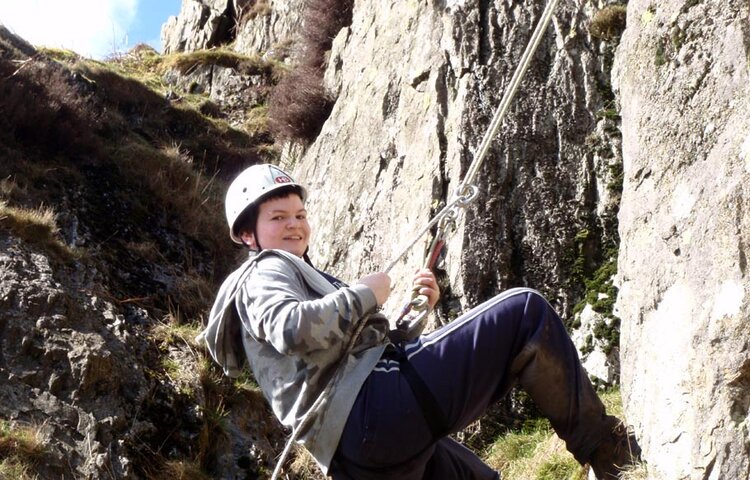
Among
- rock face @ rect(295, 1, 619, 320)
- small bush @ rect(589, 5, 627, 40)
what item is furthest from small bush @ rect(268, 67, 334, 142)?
small bush @ rect(589, 5, 627, 40)

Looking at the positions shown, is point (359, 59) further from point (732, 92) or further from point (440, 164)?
point (732, 92)

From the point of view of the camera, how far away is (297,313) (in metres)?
3.14

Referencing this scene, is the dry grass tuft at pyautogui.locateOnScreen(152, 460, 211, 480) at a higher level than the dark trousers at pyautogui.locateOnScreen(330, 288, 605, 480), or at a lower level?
lower

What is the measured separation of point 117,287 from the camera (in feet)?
25.1

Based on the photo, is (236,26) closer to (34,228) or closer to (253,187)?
(34,228)

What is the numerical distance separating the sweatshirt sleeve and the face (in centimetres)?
38

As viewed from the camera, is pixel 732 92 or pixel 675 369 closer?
pixel 675 369

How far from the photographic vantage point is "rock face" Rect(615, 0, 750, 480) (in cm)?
357

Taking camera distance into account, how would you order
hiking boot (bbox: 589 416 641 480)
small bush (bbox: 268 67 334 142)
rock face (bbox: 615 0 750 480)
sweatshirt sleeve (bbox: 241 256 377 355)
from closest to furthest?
sweatshirt sleeve (bbox: 241 256 377 355)
rock face (bbox: 615 0 750 480)
hiking boot (bbox: 589 416 641 480)
small bush (bbox: 268 67 334 142)

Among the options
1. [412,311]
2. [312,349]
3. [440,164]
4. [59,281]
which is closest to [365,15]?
[440,164]

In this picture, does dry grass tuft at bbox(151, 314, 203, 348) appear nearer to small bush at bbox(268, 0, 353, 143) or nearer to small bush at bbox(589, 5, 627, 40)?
small bush at bbox(268, 0, 353, 143)

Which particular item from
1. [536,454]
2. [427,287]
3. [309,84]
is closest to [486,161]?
[536,454]

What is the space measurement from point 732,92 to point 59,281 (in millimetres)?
5228

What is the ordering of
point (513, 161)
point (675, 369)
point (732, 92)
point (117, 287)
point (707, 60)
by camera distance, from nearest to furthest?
1. point (675, 369)
2. point (732, 92)
3. point (707, 60)
4. point (513, 161)
5. point (117, 287)
